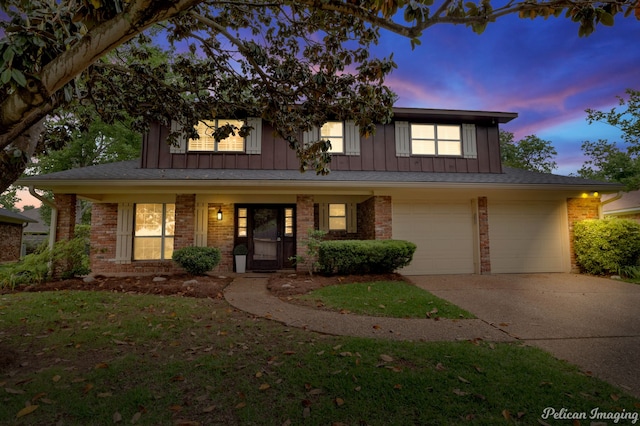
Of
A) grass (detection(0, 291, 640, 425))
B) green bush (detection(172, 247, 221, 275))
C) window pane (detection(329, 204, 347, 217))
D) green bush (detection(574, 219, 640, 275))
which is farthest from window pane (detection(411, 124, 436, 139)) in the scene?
grass (detection(0, 291, 640, 425))

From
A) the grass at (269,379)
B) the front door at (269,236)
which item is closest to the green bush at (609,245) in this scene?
the grass at (269,379)

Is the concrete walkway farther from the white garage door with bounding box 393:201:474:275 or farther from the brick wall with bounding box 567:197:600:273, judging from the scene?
the brick wall with bounding box 567:197:600:273

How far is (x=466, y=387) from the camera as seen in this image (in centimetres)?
268

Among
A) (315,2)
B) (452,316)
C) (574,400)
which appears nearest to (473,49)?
(452,316)

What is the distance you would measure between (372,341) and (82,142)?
74.0 feet

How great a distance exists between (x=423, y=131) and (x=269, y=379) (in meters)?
10.0

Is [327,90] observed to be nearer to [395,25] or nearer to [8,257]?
[395,25]

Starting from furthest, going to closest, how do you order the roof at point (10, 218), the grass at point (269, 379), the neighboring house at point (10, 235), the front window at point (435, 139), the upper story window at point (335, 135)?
the neighboring house at point (10, 235)
the roof at point (10, 218)
the front window at point (435, 139)
the upper story window at point (335, 135)
the grass at point (269, 379)

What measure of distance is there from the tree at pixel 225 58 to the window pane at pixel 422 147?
592 cm

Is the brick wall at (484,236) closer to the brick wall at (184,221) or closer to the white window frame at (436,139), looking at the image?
the white window frame at (436,139)

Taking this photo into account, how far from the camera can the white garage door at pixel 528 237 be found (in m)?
9.49

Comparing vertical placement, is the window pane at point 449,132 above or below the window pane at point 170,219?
above

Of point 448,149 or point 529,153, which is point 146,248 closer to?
point 448,149

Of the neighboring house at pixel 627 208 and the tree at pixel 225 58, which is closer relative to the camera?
the tree at pixel 225 58
